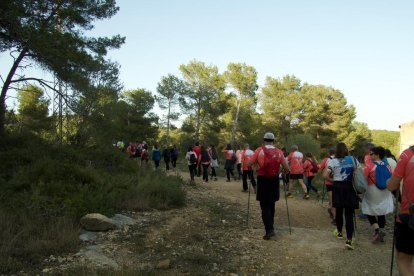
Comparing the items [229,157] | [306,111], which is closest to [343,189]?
[229,157]

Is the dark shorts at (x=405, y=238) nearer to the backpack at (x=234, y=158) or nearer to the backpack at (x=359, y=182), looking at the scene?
the backpack at (x=359, y=182)

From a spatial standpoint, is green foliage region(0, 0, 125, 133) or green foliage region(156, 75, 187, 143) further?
green foliage region(156, 75, 187, 143)

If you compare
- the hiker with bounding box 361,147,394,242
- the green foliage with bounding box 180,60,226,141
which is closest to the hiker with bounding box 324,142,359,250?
the hiker with bounding box 361,147,394,242

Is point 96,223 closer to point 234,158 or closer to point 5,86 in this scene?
point 5,86

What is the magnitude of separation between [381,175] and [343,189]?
43.3 inches

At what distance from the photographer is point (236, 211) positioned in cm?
978

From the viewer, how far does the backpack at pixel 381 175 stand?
7.13 m

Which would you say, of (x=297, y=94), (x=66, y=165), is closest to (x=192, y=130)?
(x=297, y=94)

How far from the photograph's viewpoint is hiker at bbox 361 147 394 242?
23.4 feet

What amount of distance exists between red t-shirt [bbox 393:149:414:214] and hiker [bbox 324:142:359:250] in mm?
2690

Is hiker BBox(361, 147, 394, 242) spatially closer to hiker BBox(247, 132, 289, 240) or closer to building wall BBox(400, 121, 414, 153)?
hiker BBox(247, 132, 289, 240)

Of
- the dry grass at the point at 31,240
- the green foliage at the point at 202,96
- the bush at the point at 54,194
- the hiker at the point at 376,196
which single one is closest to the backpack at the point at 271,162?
the hiker at the point at 376,196

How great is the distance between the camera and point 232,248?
6.38 m

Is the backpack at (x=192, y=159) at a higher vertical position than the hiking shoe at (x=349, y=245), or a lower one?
higher
